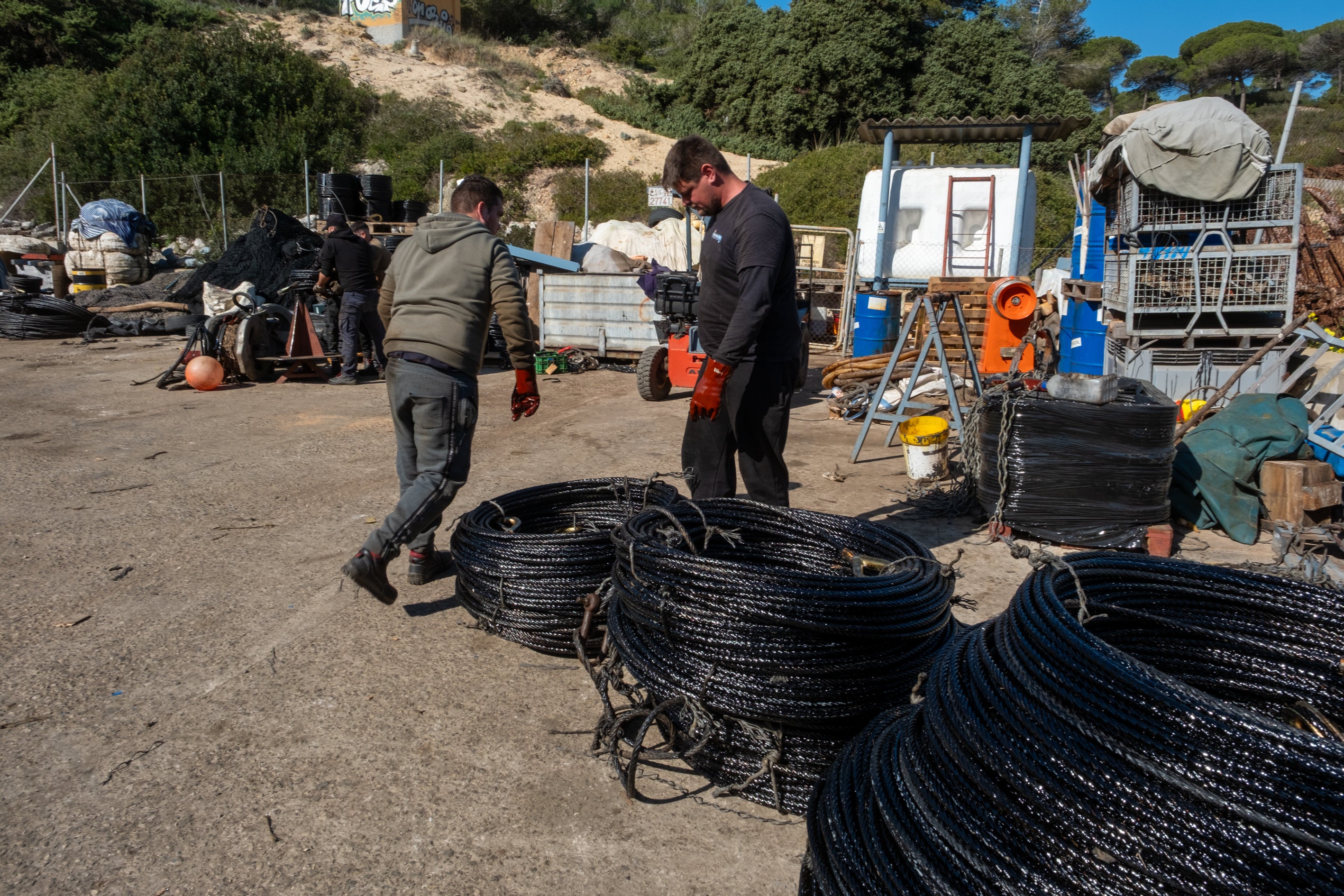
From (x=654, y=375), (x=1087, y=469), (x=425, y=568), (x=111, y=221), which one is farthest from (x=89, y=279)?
(x=1087, y=469)

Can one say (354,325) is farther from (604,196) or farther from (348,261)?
(604,196)

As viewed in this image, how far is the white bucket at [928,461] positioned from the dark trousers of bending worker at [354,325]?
6.64 meters

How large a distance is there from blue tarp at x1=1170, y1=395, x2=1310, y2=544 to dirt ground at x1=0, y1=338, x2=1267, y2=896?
0.55 feet

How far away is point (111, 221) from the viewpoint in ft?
56.0

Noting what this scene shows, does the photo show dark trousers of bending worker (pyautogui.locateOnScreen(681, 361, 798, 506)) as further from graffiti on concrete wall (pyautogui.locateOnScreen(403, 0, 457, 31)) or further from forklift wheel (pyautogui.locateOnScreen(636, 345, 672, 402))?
graffiti on concrete wall (pyautogui.locateOnScreen(403, 0, 457, 31))

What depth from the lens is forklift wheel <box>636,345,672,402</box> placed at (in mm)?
9469

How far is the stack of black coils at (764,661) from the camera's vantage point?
263 centimetres

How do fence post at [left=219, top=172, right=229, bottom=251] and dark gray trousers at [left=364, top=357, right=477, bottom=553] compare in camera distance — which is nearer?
dark gray trousers at [left=364, top=357, right=477, bottom=553]

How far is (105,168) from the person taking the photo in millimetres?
25875

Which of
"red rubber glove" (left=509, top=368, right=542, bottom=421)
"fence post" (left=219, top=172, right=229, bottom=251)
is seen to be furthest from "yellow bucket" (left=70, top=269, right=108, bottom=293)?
"red rubber glove" (left=509, top=368, right=542, bottom=421)

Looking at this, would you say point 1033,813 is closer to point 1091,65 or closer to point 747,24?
point 747,24

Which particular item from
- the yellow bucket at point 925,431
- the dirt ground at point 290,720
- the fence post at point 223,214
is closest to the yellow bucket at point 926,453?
the yellow bucket at point 925,431

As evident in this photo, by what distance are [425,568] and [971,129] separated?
35.3 ft

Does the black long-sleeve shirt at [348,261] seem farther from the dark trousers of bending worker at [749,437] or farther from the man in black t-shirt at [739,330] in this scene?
Answer: the dark trousers of bending worker at [749,437]
